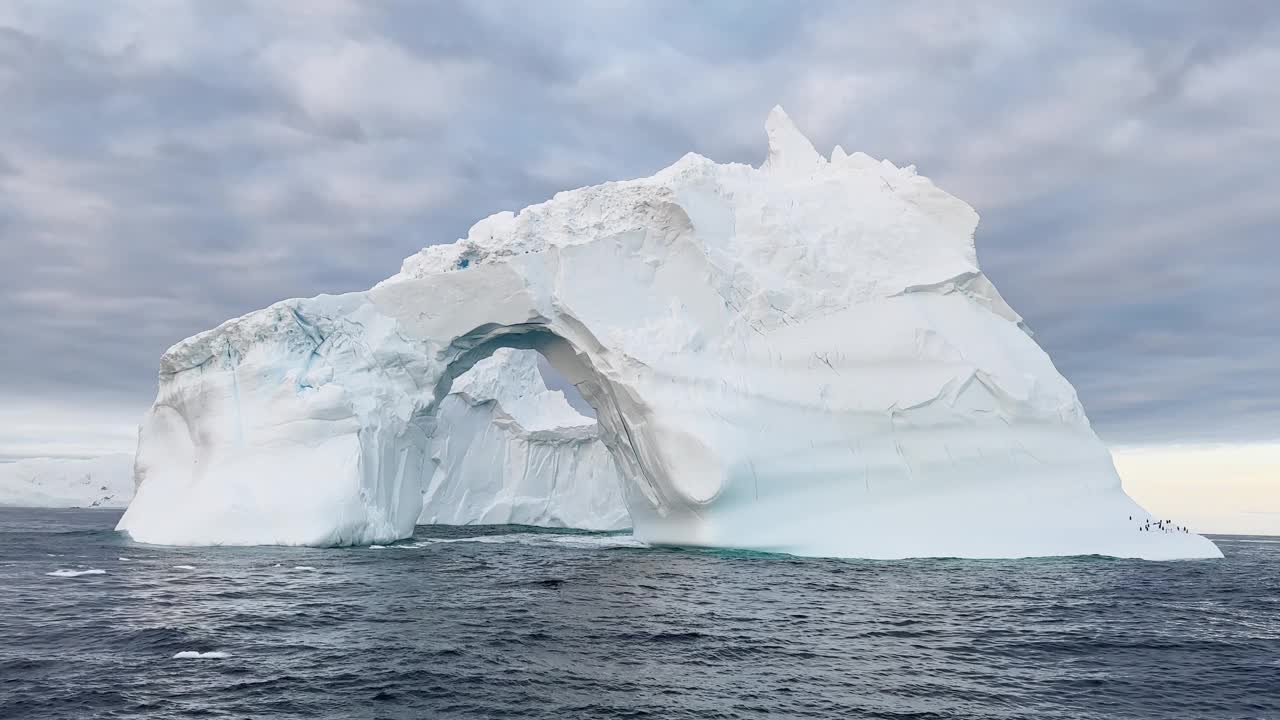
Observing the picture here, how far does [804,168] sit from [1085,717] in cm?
2400

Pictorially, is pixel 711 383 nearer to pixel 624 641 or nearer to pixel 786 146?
pixel 786 146

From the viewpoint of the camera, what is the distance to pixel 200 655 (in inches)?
426

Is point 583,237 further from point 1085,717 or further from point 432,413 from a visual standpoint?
point 1085,717

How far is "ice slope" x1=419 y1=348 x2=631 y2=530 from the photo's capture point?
4538cm

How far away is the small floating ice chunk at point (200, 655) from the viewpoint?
1068 cm

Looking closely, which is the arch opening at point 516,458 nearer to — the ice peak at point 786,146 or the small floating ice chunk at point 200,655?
the ice peak at point 786,146

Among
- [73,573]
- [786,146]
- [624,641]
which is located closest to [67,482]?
[73,573]

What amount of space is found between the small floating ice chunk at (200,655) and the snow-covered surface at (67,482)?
7575 cm

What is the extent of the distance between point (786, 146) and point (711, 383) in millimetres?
11009

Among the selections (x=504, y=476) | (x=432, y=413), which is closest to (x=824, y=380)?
(x=432, y=413)

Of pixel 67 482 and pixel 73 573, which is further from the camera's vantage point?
pixel 67 482

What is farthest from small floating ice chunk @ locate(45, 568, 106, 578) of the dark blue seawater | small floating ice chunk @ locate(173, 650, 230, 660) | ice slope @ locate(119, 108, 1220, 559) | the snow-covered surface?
the snow-covered surface

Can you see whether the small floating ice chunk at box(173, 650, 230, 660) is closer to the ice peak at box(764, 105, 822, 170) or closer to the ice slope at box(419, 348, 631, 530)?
the ice peak at box(764, 105, 822, 170)

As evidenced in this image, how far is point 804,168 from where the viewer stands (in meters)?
30.7
